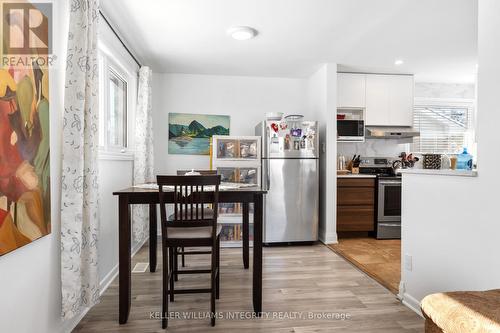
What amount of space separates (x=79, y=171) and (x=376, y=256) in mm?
3179

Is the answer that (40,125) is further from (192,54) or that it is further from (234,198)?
(192,54)

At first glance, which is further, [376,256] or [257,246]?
[376,256]

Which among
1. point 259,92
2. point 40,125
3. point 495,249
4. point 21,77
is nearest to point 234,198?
point 40,125

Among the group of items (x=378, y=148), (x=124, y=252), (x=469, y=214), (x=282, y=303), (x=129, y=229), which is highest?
(x=378, y=148)

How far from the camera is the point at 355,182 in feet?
13.2

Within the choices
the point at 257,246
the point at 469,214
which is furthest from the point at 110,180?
the point at 469,214

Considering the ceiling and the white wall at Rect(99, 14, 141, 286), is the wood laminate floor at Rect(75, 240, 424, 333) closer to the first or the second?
the white wall at Rect(99, 14, 141, 286)

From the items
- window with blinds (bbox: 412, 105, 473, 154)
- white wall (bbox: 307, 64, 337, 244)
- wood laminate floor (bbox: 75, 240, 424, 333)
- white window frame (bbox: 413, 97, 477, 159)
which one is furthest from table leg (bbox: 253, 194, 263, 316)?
white window frame (bbox: 413, 97, 477, 159)

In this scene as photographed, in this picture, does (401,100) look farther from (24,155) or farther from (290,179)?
(24,155)

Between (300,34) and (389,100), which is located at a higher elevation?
(300,34)

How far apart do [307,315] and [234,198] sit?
3.29 ft

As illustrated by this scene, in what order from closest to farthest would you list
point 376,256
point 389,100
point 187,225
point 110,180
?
1. point 187,225
2. point 110,180
3. point 376,256
4. point 389,100

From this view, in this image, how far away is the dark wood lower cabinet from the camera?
4.01 metres

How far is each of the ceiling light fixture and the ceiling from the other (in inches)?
2.7
